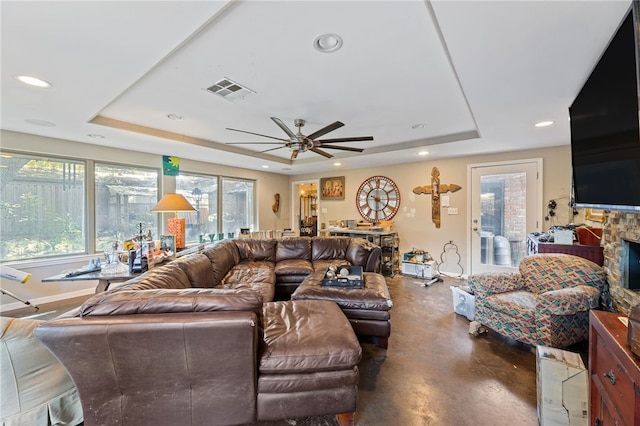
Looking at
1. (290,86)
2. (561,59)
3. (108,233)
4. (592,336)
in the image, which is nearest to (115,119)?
(108,233)

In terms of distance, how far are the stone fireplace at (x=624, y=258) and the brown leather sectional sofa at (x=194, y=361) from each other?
6.51ft

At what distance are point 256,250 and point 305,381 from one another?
116 inches

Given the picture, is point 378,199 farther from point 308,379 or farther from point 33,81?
point 33,81

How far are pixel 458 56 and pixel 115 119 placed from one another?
376cm

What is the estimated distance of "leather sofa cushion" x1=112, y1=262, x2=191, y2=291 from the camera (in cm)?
170

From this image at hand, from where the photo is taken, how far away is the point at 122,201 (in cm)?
431

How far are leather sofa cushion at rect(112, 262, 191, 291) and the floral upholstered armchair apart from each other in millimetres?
2899

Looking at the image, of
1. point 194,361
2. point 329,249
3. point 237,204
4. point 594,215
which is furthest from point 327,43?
point 237,204

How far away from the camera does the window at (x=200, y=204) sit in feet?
17.0

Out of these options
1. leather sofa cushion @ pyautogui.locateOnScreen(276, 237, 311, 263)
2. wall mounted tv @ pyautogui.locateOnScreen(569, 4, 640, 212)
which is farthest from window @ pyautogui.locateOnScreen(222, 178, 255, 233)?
wall mounted tv @ pyautogui.locateOnScreen(569, 4, 640, 212)

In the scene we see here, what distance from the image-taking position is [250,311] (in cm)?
133

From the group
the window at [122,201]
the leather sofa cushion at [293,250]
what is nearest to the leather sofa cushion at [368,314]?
the leather sofa cushion at [293,250]

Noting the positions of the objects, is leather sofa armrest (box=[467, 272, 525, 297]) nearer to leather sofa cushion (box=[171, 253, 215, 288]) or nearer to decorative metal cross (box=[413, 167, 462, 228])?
decorative metal cross (box=[413, 167, 462, 228])

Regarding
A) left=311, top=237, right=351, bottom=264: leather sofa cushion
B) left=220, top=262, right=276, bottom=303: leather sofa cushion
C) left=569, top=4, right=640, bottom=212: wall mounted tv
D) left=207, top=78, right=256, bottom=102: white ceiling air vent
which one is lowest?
left=220, top=262, right=276, bottom=303: leather sofa cushion
